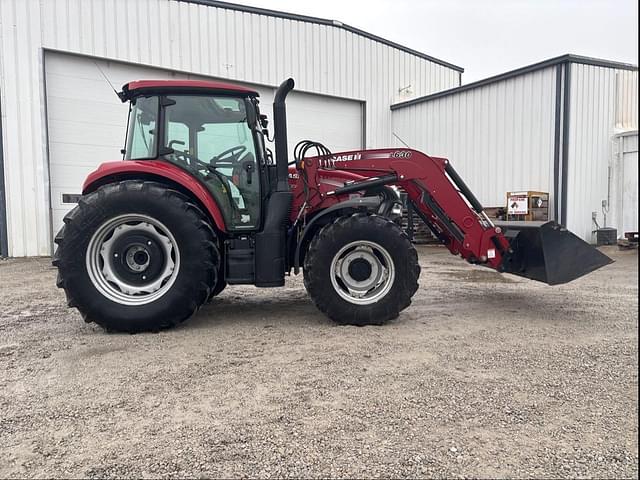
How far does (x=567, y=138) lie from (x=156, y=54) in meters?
10.1

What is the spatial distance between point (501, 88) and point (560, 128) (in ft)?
6.63

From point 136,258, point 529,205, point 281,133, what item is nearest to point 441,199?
point 281,133

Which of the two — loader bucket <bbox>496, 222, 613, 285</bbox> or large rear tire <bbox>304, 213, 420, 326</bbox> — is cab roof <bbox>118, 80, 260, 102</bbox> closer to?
large rear tire <bbox>304, 213, 420, 326</bbox>

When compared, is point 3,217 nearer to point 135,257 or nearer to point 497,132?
point 135,257

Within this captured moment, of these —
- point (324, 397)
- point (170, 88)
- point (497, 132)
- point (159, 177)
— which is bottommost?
point (324, 397)

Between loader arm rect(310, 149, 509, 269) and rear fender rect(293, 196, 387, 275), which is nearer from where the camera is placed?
rear fender rect(293, 196, 387, 275)

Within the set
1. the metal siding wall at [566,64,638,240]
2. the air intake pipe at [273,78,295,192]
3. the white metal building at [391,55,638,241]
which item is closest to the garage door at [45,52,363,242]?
the air intake pipe at [273,78,295,192]

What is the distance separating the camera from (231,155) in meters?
4.47

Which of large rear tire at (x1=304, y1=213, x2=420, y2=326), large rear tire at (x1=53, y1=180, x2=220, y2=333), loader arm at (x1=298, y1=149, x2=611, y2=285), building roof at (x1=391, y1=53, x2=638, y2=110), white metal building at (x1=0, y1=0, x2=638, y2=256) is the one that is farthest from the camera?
building roof at (x1=391, y1=53, x2=638, y2=110)

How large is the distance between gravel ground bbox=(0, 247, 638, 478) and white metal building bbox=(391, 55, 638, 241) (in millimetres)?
7230

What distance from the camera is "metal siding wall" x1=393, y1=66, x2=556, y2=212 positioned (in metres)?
11.2

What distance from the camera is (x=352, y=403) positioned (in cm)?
261

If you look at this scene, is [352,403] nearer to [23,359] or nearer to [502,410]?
[502,410]

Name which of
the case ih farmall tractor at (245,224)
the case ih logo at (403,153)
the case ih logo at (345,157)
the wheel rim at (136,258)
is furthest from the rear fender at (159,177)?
the case ih logo at (403,153)
